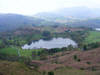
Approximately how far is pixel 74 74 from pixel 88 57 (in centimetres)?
1053

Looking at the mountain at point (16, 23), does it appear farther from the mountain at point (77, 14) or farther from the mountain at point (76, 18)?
the mountain at point (77, 14)

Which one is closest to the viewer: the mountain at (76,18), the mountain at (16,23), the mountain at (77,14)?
the mountain at (16,23)

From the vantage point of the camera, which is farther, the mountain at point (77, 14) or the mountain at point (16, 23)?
the mountain at point (77, 14)

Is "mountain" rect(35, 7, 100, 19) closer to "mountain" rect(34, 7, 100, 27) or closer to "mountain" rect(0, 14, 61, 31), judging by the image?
"mountain" rect(34, 7, 100, 27)

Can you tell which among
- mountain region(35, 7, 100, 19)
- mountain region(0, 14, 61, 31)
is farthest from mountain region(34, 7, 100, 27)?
mountain region(0, 14, 61, 31)

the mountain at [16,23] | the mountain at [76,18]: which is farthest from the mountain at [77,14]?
the mountain at [16,23]

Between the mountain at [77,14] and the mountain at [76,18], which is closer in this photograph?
the mountain at [76,18]

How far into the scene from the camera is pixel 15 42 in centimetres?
4294

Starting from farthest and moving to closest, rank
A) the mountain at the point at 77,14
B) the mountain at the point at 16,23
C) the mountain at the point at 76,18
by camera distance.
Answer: the mountain at the point at 77,14 < the mountain at the point at 76,18 < the mountain at the point at 16,23

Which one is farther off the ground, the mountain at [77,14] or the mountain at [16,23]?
the mountain at [77,14]

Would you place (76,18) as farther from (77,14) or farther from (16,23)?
(16,23)

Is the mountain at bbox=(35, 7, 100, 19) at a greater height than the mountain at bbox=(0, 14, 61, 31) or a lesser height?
greater

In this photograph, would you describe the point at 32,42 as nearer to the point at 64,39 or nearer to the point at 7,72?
the point at 64,39

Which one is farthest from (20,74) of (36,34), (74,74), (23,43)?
(36,34)
